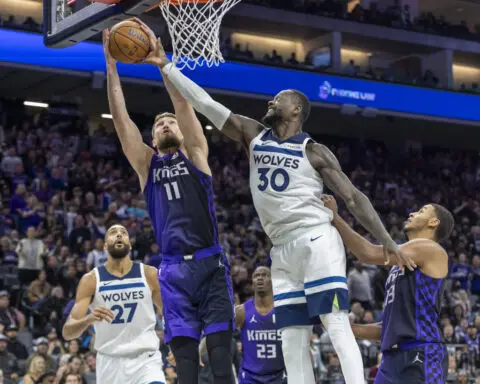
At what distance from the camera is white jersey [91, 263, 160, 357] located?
7594 mm

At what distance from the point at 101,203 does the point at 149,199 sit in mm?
11453

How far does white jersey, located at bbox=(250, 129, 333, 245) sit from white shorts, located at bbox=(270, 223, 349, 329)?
0.26ft

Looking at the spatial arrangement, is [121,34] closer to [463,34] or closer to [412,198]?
[412,198]

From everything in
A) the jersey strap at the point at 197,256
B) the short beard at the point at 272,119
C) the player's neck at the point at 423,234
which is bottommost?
the jersey strap at the point at 197,256

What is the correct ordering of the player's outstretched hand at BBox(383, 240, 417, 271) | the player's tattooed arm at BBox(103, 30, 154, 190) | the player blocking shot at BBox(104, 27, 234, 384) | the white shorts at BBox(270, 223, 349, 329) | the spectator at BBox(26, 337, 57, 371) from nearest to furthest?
the white shorts at BBox(270, 223, 349, 329) → the player's outstretched hand at BBox(383, 240, 417, 271) → the player blocking shot at BBox(104, 27, 234, 384) → the player's tattooed arm at BBox(103, 30, 154, 190) → the spectator at BBox(26, 337, 57, 371)

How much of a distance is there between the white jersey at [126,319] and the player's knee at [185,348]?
168cm

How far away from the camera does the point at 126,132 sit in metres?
6.46

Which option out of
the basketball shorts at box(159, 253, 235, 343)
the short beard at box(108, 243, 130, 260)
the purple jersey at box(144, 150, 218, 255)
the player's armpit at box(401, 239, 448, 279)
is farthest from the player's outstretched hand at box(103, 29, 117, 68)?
the player's armpit at box(401, 239, 448, 279)

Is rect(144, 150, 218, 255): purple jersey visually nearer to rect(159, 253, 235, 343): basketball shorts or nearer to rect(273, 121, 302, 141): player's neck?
rect(159, 253, 235, 343): basketball shorts

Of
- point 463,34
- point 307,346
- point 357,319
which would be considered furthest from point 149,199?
point 463,34

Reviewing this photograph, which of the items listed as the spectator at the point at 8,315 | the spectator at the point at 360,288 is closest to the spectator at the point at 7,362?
the spectator at the point at 8,315

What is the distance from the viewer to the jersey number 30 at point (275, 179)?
570 cm

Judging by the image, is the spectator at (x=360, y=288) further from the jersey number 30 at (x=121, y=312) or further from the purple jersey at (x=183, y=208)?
the purple jersey at (x=183, y=208)

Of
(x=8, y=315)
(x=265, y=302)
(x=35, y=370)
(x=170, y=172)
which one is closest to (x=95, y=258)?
(x=8, y=315)
